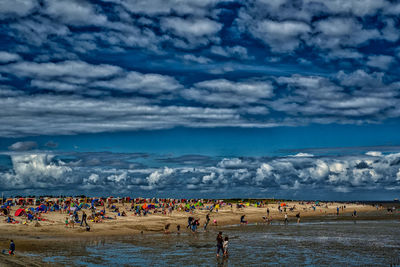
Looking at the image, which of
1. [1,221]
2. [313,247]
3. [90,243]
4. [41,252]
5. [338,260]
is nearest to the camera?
[338,260]

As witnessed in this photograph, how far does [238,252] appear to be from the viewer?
92.3 ft

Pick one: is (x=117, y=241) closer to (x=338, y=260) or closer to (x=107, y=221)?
(x=107, y=221)

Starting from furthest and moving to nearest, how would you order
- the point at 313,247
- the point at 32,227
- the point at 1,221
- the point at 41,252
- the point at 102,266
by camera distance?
the point at 1,221, the point at 32,227, the point at 313,247, the point at 41,252, the point at 102,266

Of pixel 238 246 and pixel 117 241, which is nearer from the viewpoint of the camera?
pixel 238 246

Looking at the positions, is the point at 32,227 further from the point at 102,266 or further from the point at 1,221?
the point at 102,266

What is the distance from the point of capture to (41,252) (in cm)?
2666

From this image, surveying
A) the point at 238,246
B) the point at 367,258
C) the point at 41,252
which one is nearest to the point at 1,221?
the point at 41,252

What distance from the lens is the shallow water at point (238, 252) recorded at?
2389 centimetres

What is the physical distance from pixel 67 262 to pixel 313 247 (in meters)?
19.7

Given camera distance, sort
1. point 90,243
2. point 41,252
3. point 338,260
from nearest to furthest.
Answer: point 338,260 < point 41,252 < point 90,243

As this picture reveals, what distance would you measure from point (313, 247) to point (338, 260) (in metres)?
6.02

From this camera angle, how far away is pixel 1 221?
4281 centimetres

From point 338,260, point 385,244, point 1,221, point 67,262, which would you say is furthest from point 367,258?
point 1,221

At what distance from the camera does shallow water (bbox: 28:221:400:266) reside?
941 inches
